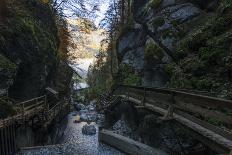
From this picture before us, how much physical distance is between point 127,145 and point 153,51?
29.1ft

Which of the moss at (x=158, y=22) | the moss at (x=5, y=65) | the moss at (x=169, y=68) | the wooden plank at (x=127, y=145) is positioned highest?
the moss at (x=158, y=22)

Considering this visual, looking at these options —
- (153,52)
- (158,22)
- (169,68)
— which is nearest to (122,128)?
(153,52)

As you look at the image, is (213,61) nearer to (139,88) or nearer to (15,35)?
(139,88)

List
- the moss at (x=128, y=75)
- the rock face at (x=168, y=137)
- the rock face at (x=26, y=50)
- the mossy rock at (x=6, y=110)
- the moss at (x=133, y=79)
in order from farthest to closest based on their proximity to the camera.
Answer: the moss at (x=128, y=75) < the moss at (x=133, y=79) < the rock face at (x=26, y=50) < the mossy rock at (x=6, y=110) < the rock face at (x=168, y=137)

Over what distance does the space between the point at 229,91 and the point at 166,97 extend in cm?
293

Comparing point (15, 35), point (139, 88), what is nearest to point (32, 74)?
point (15, 35)

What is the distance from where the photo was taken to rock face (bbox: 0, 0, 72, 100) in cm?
2066

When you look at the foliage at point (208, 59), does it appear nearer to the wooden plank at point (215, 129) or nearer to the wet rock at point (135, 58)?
the wooden plank at point (215, 129)

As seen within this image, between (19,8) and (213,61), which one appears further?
(19,8)

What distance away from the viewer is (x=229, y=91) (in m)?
12.3

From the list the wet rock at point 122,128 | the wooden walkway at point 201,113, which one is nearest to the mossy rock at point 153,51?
the wet rock at point 122,128

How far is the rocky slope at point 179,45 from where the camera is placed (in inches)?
584

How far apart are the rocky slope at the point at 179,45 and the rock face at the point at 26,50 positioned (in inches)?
256

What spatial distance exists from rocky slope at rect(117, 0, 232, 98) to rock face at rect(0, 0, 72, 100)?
6.50 m
